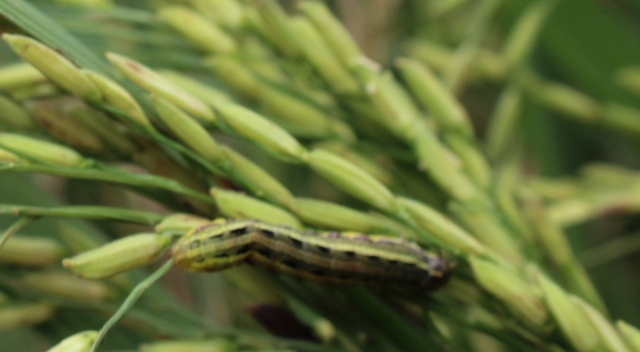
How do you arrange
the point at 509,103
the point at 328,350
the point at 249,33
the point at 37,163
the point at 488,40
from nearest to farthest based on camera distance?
the point at 37,163, the point at 328,350, the point at 249,33, the point at 509,103, the point at 488,40

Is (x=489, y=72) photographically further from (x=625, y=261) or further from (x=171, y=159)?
(x=171, y=159)

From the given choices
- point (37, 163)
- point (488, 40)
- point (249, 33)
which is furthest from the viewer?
point (488, 40)

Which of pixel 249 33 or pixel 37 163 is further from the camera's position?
pixel 249 33

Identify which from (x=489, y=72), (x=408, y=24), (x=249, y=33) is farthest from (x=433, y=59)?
(x=249, y=33)

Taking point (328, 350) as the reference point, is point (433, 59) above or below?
above

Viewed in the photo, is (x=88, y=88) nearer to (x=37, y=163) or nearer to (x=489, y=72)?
(x=37, y=163)

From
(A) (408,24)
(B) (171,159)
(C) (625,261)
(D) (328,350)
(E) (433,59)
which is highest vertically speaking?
(A) (408,24)

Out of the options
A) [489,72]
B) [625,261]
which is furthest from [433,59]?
[625,261]
